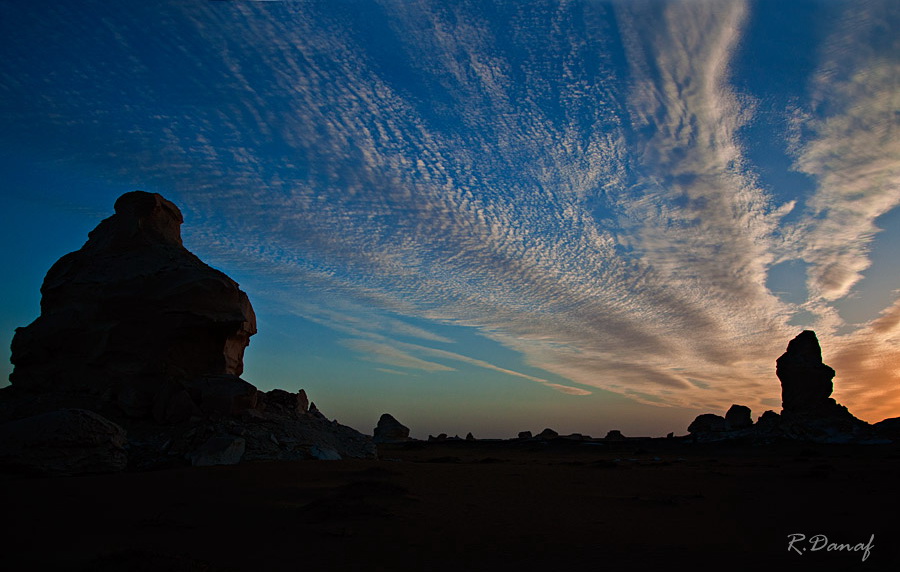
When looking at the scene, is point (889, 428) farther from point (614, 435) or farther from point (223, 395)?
point (223, 395)

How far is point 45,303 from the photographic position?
906 inches

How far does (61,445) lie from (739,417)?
184 feet

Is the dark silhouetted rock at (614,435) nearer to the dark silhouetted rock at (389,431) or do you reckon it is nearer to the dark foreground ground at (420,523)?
the dark silhouetted rock at (389,431)

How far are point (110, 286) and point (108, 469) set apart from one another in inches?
392

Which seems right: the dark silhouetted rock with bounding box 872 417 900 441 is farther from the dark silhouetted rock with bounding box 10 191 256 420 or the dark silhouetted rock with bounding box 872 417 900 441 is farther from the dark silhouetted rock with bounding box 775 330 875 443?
the dark silhouetted rock with bounding box 10 191 256 420

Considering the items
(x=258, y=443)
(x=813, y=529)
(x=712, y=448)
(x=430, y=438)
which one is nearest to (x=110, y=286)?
(x=258, y=443)

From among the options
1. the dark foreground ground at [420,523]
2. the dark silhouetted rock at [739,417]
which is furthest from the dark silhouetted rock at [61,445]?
the dark silhouetted rock at [739,417]

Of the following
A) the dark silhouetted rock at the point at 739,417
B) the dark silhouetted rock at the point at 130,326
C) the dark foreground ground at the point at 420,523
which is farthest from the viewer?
the dark silhouetted rock at the point at 739,417

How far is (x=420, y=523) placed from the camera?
9891 millimetres

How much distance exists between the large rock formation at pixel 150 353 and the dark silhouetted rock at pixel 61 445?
9.10 feet

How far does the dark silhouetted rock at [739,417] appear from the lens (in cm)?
5129

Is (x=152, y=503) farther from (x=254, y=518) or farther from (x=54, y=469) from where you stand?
(x=54, y=469)
